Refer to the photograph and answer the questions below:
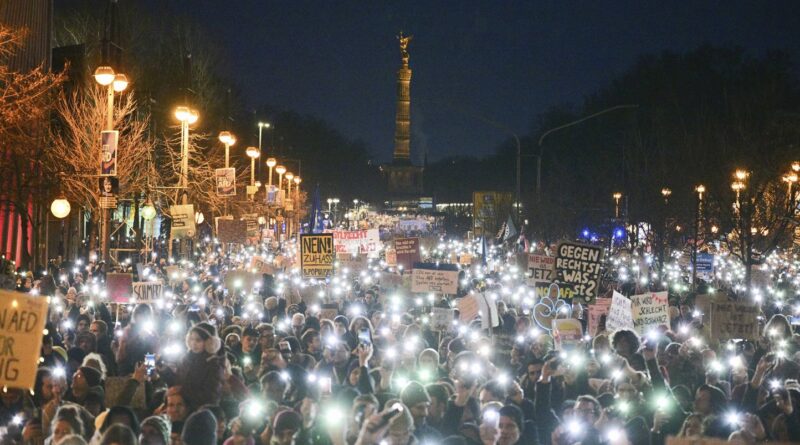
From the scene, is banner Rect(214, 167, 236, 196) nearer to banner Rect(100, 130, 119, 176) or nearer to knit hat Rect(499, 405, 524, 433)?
banner Rect(100, 130, 119, 176)

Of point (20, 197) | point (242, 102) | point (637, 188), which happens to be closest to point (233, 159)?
point (242, 102)

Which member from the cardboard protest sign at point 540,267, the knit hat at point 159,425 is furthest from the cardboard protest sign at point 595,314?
the knit hat at point 159,425

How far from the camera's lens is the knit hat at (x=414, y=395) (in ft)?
25.4

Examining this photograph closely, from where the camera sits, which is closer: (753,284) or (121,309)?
(121,309)

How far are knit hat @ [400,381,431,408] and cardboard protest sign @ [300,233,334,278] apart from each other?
39.8 feet

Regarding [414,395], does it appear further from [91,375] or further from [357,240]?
[357,240]

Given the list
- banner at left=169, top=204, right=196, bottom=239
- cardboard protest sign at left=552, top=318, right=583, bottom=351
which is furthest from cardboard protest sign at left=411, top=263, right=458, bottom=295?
banner at left=169, top=204, right=196, bottom=239

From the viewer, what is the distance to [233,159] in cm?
6162

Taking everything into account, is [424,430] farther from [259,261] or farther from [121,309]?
[259,261]

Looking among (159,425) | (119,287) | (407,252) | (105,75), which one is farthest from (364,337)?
(407,252)

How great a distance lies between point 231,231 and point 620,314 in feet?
47.5

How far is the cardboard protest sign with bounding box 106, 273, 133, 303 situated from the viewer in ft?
48.3

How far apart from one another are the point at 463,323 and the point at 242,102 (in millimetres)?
62386

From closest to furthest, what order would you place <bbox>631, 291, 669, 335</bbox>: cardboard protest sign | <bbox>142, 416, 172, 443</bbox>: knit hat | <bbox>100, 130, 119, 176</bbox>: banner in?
<bbox>142, 416, 172, 443</bbox>: knit hat
<bbox>631, 291, 669, 335</bbox>: cardboard protest sign
<bbox>100, 130, 119, 176</bbox>: banner
